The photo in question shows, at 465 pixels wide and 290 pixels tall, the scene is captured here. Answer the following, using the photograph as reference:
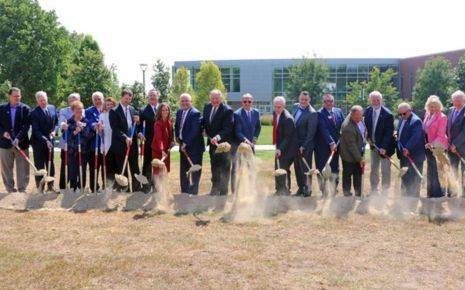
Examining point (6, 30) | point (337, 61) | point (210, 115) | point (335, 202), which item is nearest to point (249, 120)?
point (210, 115)

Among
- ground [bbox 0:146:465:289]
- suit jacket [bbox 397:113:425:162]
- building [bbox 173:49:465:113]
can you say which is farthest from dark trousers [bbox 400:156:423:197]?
building [bbox 173:49:465:113]

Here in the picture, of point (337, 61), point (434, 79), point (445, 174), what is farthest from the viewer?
point (337, 61)

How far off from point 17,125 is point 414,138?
7199 millimetres

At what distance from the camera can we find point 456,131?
877 cm

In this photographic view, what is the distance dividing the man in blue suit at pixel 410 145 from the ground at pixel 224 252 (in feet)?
3.88

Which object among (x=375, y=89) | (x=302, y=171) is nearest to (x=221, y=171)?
(x=302, y=171)

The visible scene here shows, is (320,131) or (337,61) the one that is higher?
(337,61)

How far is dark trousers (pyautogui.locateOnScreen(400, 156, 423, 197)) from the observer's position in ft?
29.2

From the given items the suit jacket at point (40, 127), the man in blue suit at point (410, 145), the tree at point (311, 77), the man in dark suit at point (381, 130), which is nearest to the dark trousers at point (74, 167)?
the suit jacket at point (40, 127)

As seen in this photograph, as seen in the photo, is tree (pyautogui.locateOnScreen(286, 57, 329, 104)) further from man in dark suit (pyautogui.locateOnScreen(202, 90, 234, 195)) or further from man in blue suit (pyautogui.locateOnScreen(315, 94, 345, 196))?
man in dark suit (pyautogui.locateOnScreen(202, 90, 234, 195))

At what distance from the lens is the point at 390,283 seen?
509 centimetres

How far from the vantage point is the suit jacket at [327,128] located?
9.02m

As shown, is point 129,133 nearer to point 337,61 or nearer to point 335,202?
point 335,202

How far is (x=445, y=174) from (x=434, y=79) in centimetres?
3345
